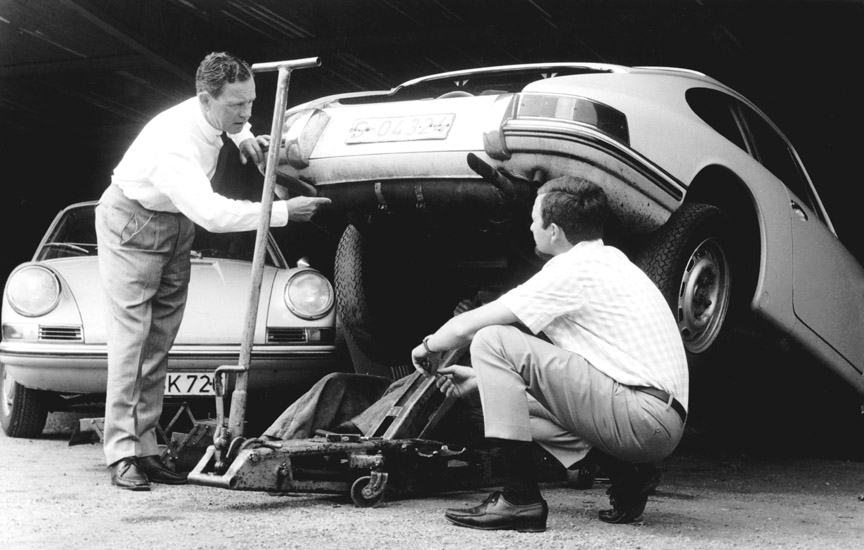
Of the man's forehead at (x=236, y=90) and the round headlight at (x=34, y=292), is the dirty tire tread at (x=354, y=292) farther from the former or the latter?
the round headlight at (x=34, y=292)

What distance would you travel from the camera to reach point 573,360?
3.40m

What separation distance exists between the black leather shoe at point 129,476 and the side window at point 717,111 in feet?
9.54

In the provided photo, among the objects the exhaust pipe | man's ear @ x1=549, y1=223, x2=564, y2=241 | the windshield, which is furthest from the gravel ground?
the windshield

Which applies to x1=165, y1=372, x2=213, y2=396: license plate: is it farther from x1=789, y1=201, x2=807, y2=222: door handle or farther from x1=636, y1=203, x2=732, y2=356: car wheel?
x1=789, y1=201, x2=807, y2=222: door handle

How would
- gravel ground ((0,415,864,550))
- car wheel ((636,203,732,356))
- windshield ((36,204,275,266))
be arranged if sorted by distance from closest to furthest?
gravel ground ((0,415,864,550)) → car wheel ((636,203,732,356)) → windshield ((36,204,275,266))

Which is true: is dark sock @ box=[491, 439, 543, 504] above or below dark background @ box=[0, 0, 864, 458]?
below

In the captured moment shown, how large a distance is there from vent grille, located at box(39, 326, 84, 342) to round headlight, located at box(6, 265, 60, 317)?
0.34 feet

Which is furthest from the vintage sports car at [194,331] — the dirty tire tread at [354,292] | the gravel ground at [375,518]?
the gravel ground at [375,518]

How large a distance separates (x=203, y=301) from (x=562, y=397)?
9.69 ft

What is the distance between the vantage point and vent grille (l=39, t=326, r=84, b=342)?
5648 millimetres

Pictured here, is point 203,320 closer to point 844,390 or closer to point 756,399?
point 844,390

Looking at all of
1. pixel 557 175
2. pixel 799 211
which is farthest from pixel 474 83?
pixel 799 211

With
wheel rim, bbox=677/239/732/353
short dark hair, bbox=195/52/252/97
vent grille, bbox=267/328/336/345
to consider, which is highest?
short dark hair, bbox=195/52/252/97

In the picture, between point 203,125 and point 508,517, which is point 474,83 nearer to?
point 203,125
